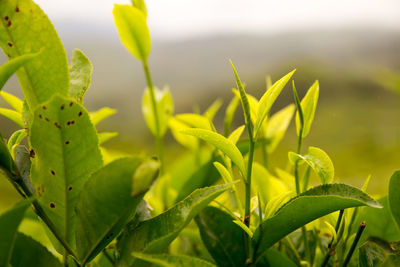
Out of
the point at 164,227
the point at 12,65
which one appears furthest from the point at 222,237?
the point at 12,65

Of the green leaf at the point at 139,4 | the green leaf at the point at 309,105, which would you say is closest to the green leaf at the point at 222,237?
the green leaf at the point at 309,105

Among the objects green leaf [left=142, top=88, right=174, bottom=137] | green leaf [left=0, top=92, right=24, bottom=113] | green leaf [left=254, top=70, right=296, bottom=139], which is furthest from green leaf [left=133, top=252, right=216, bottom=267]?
green leaf [left=142, top=88, right=174, bottom=137]

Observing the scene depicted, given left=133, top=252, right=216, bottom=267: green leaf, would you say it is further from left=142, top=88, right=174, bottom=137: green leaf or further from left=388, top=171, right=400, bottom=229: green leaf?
Answer: left=142, top=88, right=174, bottom=137: green leaf

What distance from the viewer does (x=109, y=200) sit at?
22 cm

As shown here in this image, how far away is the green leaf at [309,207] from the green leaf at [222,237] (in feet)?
0.15

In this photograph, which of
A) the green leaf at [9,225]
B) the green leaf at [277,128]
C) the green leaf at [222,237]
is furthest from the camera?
the green leaf at [277,128]

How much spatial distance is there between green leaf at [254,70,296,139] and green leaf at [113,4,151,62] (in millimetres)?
148

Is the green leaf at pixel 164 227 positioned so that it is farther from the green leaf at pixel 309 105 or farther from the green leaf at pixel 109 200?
the green leaf at pixel 309 105

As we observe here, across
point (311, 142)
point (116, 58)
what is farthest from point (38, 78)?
point (116, 58)

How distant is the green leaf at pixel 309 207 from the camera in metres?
0.22

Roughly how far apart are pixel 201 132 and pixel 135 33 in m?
0.16

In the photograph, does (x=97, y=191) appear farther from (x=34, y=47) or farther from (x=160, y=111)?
(x=160, y=111)

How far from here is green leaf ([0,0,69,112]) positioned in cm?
24

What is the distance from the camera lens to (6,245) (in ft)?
0.67
